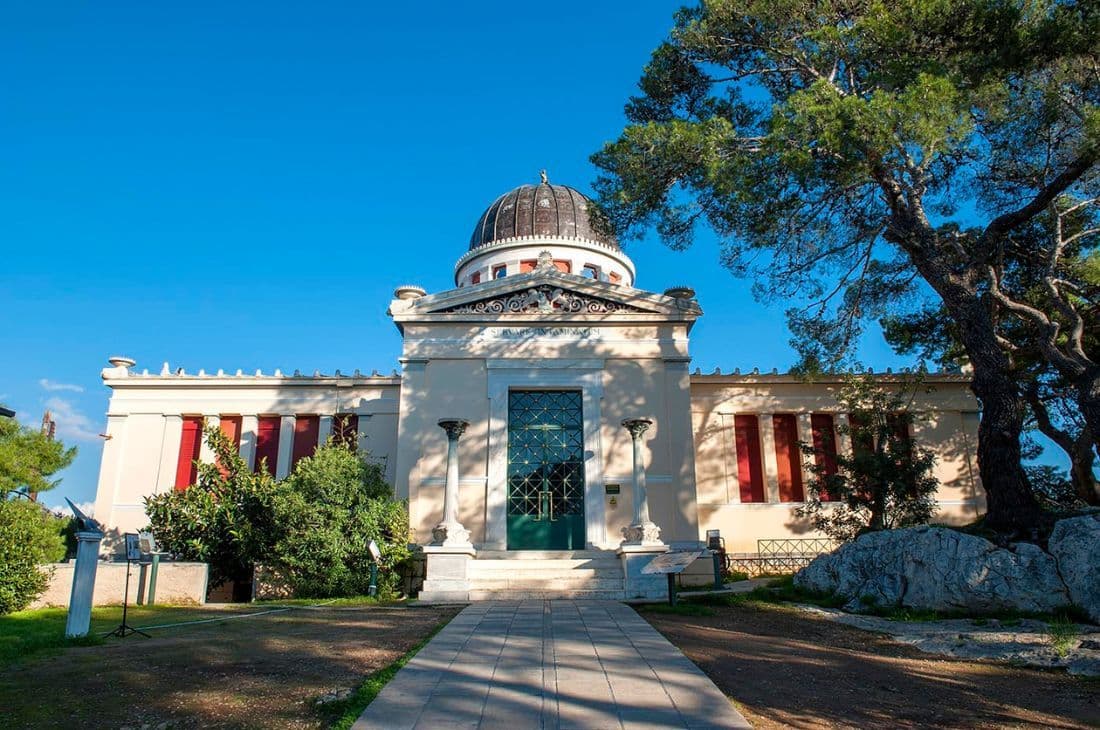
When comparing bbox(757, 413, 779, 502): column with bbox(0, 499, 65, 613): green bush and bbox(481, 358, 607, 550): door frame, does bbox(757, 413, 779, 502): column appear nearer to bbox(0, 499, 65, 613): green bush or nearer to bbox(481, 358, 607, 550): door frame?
bbox(481, 358, 607, 550): door frame

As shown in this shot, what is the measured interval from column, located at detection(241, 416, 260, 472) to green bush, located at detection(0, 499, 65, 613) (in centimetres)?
984

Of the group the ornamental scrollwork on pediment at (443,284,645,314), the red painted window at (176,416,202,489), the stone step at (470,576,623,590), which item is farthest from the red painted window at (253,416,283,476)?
the stone step at (470,576,623,590)

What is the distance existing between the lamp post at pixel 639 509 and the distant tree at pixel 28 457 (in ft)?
59.5

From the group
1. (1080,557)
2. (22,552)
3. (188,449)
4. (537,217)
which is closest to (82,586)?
(22,552)

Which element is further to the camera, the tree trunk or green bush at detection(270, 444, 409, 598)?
green bush at detection(270, 444, 409, 598)

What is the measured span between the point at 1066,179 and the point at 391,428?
17757 millimetres

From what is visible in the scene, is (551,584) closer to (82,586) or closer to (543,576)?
(543,576)

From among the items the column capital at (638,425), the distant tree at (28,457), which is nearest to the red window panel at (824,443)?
the column capital at (638,425)

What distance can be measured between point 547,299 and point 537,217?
8.73 meters

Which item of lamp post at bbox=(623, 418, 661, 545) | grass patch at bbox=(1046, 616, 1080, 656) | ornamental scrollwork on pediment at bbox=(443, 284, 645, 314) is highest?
ornamental scrollwork on pediment at bbox=(443, 284, 645, 314)

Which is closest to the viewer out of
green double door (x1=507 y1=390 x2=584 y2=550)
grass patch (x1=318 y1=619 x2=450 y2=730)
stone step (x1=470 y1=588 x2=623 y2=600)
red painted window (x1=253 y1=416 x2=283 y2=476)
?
grass patch (x1=318 y1=619 x2=450 y2=730)

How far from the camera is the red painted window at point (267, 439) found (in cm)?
2239

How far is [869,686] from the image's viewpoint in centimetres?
630

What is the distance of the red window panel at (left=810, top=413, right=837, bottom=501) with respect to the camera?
19.5 m
